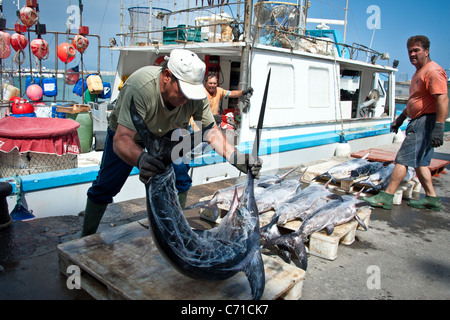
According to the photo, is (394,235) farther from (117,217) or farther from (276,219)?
(117,217)

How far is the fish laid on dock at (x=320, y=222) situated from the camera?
130 inches

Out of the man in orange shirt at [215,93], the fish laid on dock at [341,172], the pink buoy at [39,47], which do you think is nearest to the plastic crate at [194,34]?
the man in orange shirt at [215,93]

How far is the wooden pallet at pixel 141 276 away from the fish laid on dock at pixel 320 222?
554 mm

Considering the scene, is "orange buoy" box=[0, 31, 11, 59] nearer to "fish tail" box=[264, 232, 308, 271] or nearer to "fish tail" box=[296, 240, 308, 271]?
"fish tail" box=[264, 232, 308, 271]

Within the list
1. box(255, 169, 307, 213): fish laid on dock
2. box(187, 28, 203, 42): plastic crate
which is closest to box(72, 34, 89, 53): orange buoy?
box(187, 28, 203, 42): plastic crate

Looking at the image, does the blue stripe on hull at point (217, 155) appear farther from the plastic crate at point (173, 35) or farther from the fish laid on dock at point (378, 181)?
the plastic crate at point (173, 35)

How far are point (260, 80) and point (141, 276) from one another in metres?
5.31

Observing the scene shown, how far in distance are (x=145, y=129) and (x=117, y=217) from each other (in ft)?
7.89

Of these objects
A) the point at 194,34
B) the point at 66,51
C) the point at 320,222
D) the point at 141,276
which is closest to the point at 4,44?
the point at 66,51

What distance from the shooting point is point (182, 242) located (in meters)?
2.10

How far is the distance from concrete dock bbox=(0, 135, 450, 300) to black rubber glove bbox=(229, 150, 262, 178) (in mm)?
1104
